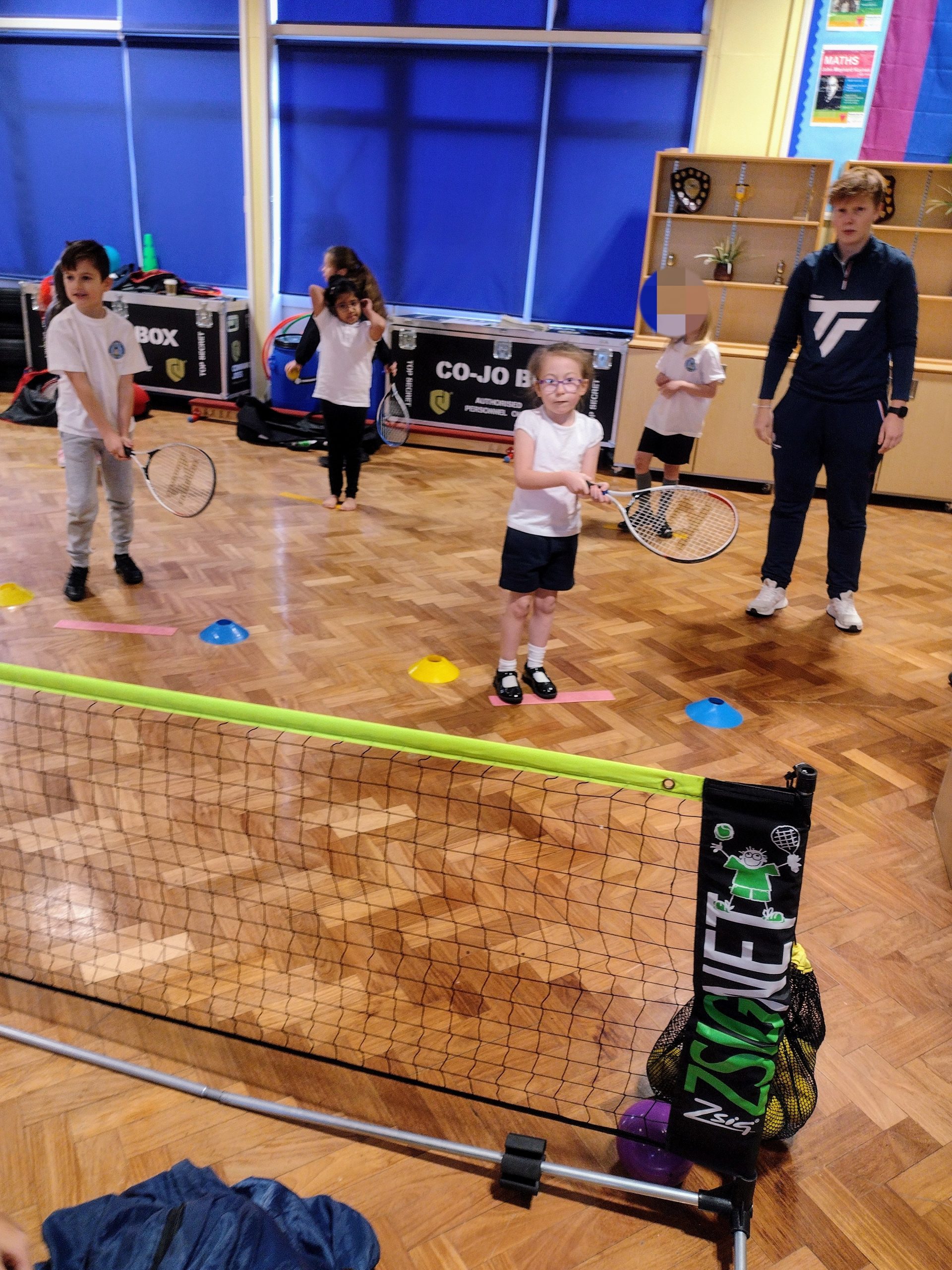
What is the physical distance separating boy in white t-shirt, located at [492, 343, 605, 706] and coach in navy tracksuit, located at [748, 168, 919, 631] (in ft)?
4.72

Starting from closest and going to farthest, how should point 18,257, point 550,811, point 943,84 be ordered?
point 550,811, point 943,84, point 18,257

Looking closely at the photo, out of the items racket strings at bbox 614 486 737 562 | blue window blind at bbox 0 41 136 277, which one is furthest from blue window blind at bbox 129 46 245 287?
racket strings at bbox 614 486 737 562

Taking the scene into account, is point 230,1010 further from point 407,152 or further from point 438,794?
point 407,152

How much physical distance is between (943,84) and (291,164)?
5.08 m

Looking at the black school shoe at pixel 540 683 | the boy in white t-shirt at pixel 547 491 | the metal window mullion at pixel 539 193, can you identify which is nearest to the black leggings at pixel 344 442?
the boy in white t-shirt at pixel 547 491

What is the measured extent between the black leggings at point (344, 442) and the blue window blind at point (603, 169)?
2.90m

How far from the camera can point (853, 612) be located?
15.6 feet

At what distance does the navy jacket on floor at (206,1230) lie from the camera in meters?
1.58

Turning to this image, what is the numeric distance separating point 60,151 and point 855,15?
22.3 feet

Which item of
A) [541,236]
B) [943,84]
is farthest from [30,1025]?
[943,84]

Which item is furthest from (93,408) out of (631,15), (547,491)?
(631,15)

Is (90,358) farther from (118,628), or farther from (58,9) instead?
(58,9)

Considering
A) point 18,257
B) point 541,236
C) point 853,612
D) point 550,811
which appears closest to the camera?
point 550,811

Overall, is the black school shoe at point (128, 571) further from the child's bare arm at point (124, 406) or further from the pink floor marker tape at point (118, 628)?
the child's bare arm at point (124, 406)
